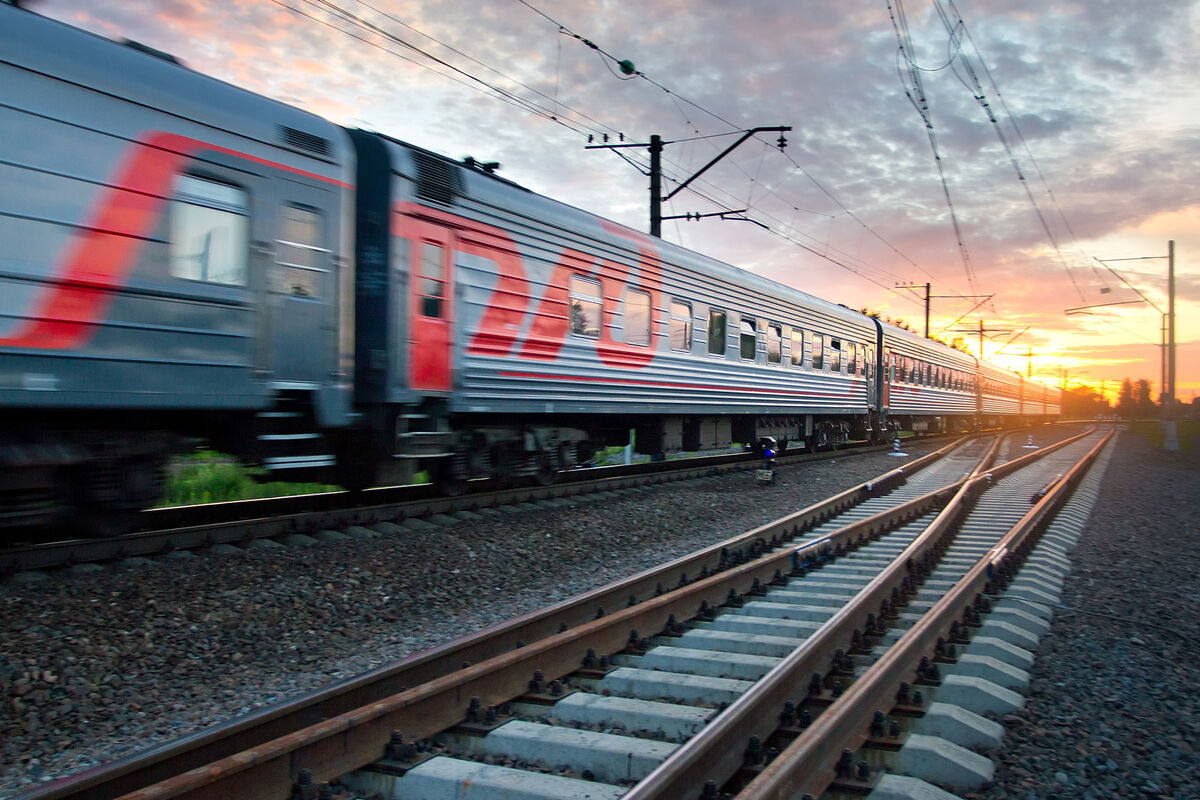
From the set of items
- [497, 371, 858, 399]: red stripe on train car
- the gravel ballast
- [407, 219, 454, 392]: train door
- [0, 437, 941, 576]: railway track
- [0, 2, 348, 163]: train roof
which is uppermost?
[0, 2, 348, 163]: train roof

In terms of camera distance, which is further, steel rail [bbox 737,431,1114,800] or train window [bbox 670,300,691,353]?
train window [bbox 670,300,691,353]

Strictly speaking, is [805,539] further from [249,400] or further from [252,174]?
[252,174]

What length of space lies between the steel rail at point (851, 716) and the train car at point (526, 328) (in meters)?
4.55

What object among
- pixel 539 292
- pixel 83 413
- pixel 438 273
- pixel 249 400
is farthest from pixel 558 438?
pixel 83 413

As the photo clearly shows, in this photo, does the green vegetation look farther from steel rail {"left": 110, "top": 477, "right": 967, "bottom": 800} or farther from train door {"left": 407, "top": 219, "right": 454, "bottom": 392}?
steel rail {"left": 110, "top": 477, "right": 967, "bottom": 800}

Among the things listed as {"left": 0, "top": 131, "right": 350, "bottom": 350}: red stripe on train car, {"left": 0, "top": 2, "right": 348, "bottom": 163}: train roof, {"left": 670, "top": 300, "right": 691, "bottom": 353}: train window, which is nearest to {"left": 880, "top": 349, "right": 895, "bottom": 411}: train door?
{"left": 670, "top": 300, "right": 691, "bottom": 353}: train window

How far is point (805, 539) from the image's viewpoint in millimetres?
8008

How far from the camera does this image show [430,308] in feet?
25.1

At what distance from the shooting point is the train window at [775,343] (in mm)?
15062

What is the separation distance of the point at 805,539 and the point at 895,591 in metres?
2.18

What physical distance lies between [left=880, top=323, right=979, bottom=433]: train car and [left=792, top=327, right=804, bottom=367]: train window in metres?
6.59

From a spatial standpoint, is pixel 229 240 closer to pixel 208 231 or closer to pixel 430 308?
pixel 208 231

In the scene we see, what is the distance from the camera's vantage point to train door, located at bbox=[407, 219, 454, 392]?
7.45 m

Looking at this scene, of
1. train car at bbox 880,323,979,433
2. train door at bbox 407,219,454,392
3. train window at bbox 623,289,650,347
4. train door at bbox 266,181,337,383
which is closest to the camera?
train door at bbox 266,181,337,383
